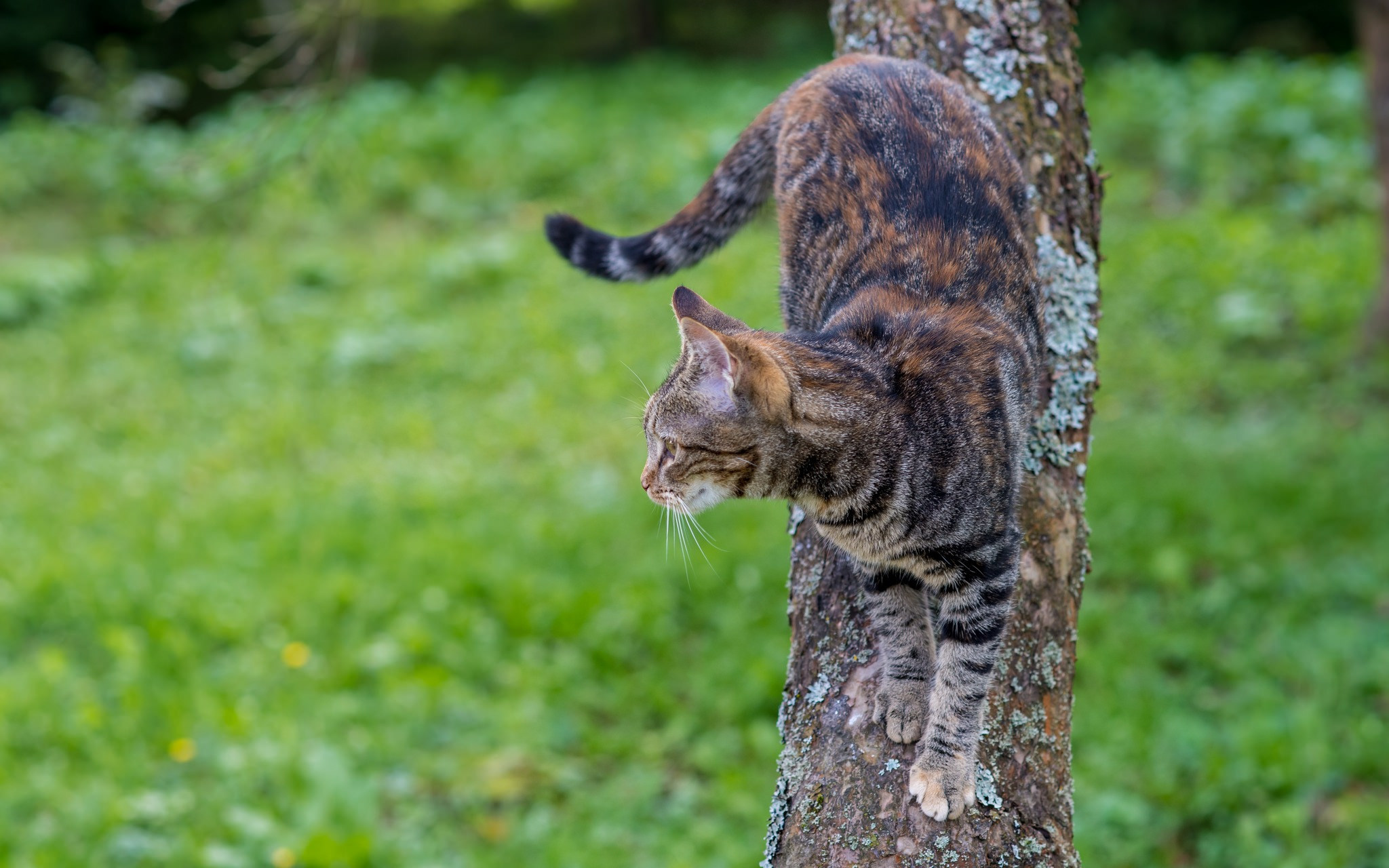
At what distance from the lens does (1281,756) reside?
3.84m

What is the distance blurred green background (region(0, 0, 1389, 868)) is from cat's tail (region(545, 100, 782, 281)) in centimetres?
92

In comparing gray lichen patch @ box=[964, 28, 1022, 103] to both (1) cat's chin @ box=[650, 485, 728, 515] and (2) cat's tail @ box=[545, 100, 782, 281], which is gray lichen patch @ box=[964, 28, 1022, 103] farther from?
(1) cat's chin @ box=[650, 485, 728, 515]

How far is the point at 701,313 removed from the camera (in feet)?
7.21

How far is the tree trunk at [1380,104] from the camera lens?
20.1 ft

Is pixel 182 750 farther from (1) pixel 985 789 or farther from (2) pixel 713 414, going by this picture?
(1) pixel 985 789

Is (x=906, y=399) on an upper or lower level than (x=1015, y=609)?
upper

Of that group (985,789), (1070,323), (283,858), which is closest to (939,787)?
(985,789)

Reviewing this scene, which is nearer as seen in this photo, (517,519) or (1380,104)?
(517,519)

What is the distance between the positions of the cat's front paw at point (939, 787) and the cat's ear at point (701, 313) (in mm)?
811

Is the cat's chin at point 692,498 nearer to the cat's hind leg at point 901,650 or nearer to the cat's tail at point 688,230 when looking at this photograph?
the cat's hind leg at point 901,650

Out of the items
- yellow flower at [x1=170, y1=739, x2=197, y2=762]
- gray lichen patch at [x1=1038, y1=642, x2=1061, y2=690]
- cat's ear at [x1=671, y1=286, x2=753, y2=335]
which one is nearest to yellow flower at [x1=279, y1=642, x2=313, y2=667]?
yellow flower at [x1=170, y1=739, x2=197, y2=762]

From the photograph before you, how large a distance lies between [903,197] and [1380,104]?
16.9 ft

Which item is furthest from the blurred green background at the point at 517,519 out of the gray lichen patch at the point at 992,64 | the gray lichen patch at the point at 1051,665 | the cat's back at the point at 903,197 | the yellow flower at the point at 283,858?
the gray lichen patch at the point at 1051,665

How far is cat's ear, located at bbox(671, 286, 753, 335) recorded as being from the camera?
2137mm
